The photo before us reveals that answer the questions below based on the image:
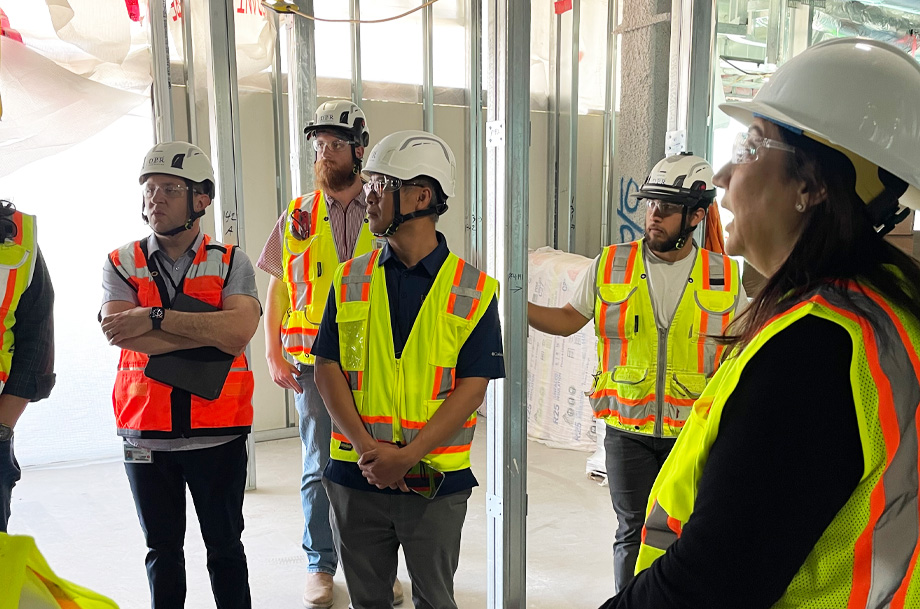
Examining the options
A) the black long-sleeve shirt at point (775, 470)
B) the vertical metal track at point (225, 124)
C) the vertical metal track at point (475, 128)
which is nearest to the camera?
the black long-sleeve shirt at point (775, 470)

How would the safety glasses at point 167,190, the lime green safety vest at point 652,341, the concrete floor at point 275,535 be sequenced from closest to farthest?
the safety glasses at point 167,190 < the lime green safety vest at point 652,341 < the concrete floor at point 275,535

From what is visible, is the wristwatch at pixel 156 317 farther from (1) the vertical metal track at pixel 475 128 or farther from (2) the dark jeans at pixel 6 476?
(1) the vertical metal track at pixel 475 128

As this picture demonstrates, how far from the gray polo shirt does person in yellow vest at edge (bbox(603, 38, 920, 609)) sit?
171cm

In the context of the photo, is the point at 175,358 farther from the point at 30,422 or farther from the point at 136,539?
the point at 30,422

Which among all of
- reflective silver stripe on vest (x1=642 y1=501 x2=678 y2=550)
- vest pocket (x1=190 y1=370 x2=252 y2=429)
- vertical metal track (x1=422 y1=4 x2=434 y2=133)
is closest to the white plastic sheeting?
vertical metal track (x1=422 y1=4 x2=434 y2=133)

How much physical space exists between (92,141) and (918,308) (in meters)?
4.75

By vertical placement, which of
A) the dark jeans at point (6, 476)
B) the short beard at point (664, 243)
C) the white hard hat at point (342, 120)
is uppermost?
the white hard hat at point (342, 120)

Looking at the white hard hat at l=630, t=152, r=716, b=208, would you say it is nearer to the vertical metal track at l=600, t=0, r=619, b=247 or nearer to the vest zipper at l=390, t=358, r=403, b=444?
the vest zipper at l=390, t=358, r=403, b=444

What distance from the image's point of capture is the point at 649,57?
4500mm

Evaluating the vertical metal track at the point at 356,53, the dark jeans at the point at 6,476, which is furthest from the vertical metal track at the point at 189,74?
the dark jeans at the point at 6,476

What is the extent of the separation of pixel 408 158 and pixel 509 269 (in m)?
0.45

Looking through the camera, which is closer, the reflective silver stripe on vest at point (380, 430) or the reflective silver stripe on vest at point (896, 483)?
the reflective silver stripe on vest at point (896, 483)

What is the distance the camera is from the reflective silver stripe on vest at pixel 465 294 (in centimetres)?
219

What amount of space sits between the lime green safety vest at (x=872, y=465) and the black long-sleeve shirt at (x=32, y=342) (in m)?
→ 2.09
